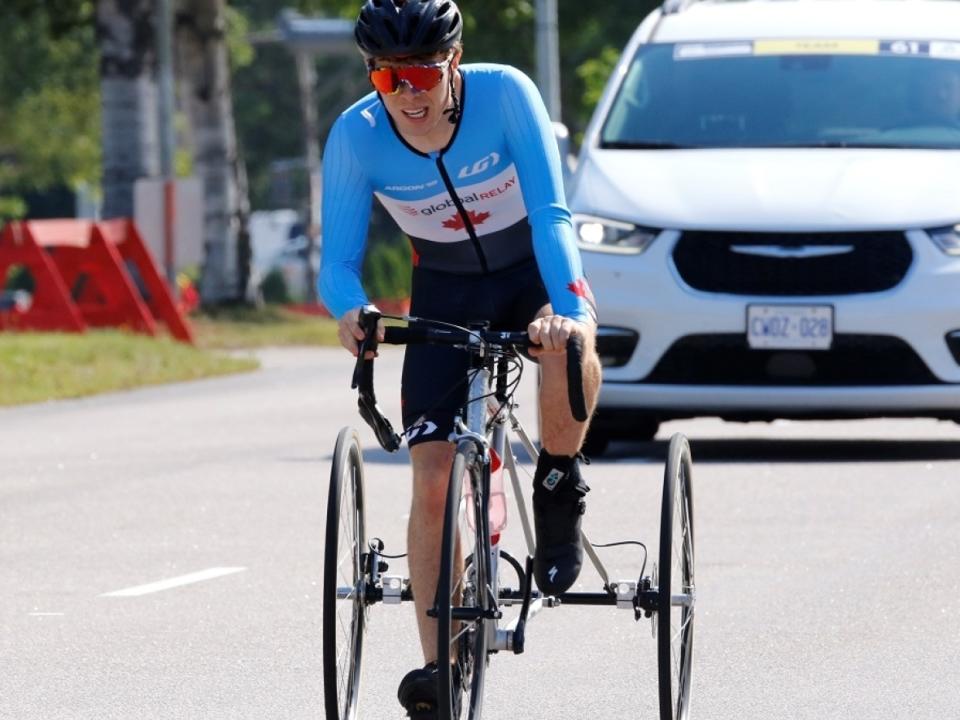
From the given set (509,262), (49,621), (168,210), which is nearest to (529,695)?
(509,262)

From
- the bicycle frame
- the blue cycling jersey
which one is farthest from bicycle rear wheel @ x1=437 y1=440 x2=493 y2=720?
the blue cycling jersey

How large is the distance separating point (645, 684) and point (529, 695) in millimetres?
356

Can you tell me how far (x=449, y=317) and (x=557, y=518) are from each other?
567mm

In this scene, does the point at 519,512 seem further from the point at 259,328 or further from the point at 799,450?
the point at 259,328

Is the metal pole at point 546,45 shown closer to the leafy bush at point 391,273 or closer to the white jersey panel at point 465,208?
the leafy bush at point 391,273

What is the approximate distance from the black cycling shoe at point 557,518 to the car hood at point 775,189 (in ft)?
20.2

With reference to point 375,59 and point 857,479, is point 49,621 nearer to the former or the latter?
point 375,59

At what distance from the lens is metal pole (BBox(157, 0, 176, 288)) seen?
26.8 m

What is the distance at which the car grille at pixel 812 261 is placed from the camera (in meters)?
12.3

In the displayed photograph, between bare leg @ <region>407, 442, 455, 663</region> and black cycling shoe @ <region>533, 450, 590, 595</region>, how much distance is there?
8.9 inches

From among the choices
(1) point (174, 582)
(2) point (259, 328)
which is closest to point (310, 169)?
(2) point (259, 328)

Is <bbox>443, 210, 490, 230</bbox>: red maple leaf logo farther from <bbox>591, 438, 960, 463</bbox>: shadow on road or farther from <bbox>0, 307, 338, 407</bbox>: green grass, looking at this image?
<bbox>0, 307, 338, 407</bbox>: green grass

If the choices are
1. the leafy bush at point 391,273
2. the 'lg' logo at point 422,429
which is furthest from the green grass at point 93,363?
the leafy bush at point 391,273

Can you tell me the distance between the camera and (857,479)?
40.5 feet
